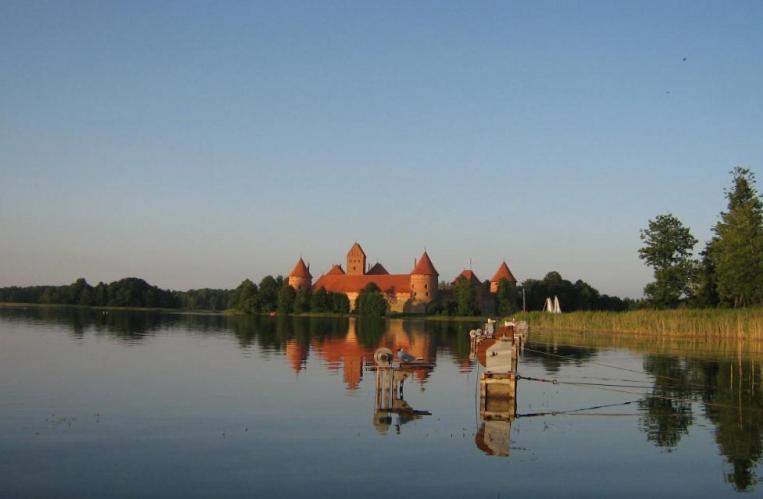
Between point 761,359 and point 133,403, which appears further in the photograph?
point 761,359

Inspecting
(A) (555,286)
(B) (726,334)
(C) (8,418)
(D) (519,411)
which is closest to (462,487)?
(D) (519,411)

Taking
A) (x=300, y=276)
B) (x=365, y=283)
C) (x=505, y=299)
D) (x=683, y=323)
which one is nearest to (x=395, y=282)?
(x=365, y=283)

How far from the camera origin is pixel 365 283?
13775 cm

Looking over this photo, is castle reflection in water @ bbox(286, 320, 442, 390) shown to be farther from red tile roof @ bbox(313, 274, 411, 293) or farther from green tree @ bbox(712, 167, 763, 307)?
red tile roof @ bbox(313, 274, 411, 293)

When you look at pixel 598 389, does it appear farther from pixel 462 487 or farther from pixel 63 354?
pixel 63 354

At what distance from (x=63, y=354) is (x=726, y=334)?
31313 mm

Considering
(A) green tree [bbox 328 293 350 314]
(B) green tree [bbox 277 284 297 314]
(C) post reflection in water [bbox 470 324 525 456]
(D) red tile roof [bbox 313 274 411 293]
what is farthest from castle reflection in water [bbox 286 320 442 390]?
(D) red tile roof [bbox 313 274 411 293]

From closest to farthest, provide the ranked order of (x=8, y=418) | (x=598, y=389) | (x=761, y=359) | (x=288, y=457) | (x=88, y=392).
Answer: (x=288, y=457) → (x=8, y=418) → (x=88, y=392) → (x=598, y=389) → (x=761, y=359)

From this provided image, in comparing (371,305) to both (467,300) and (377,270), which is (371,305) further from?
(377,270)

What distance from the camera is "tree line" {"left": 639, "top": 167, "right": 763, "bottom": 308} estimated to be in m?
51.0

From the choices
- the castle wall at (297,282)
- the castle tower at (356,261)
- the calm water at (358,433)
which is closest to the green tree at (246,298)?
the castle wall at (297,282)

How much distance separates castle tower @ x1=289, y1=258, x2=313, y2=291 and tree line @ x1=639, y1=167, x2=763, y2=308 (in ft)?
278

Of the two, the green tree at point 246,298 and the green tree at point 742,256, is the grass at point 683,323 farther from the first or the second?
the green tree at point 246,298

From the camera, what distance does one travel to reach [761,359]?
3073 centimetres
